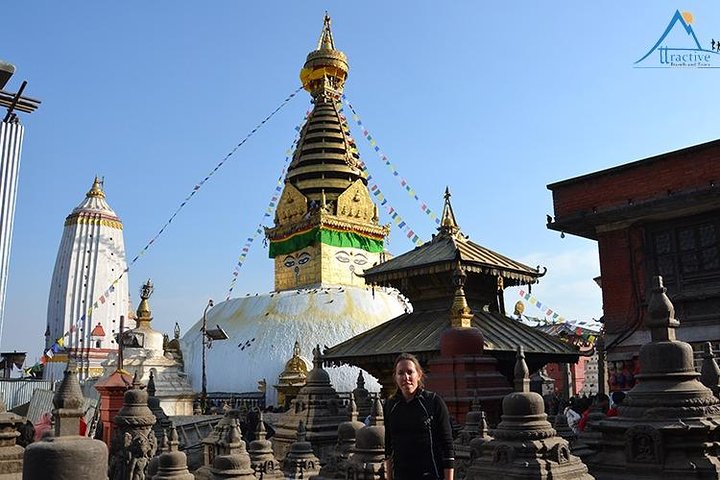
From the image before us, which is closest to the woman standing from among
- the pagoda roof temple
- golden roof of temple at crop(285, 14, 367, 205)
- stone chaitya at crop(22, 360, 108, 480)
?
stone chaitya at crop(22, 360, 108, 480)

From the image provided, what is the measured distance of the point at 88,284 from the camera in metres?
36.7

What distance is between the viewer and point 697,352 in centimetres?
1278

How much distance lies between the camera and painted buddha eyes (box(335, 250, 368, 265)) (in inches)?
1230

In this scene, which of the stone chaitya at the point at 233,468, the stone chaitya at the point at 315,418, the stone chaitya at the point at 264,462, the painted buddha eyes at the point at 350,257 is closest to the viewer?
the stone chaitya at the point at 233,468

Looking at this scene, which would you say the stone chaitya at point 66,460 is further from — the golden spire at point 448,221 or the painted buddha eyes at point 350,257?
the painted buddha eyes at point 350,257

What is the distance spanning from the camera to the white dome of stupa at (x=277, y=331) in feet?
84.7

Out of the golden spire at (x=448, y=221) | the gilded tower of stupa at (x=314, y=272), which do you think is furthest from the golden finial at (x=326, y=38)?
the golden spire at (x=448, y=221)

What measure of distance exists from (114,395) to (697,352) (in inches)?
444

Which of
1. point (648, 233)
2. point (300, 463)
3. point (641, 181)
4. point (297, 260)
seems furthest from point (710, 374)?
point (297, 260)

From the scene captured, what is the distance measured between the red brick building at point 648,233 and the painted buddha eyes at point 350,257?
16913 millimetres

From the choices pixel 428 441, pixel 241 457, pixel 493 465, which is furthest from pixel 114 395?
pixel 428 441

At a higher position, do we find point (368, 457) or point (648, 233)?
point (648, 233)

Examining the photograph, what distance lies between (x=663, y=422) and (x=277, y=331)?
74.0 ft

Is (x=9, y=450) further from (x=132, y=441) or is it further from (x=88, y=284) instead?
(x=88, y=284)
